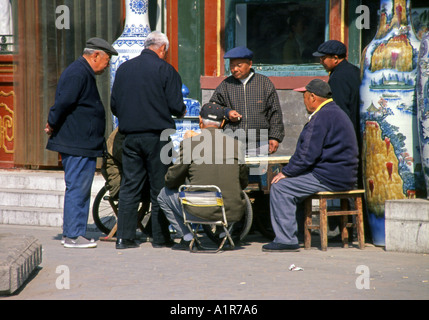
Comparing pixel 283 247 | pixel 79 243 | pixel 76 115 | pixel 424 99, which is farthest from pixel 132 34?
pixel 424 99

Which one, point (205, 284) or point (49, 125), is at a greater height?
point (49, 125)

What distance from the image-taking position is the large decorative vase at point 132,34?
9047mm

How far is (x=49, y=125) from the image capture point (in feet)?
22.5

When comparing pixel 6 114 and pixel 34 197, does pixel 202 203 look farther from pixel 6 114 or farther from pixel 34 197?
pixel 6 114

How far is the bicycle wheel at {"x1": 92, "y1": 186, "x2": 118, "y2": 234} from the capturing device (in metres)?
7.72

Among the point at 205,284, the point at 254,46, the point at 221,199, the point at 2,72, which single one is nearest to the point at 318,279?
the point at 205,284

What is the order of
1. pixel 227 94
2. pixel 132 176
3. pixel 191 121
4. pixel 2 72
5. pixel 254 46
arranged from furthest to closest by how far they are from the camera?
pixel 2 72 → pixel 254 46 → pixel 191 121 → pixel 227 94 → pixel 132 176

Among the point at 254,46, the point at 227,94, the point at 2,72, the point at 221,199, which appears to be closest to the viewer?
the point at 221,199

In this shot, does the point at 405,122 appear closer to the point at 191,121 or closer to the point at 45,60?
the point at 191,121

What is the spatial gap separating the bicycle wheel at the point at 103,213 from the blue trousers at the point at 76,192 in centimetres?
61

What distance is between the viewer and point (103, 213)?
8.02 meters

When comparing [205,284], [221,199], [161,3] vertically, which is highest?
[161,3]

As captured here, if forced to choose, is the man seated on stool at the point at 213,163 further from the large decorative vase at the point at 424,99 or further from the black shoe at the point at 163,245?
the large decorative vase at the point at 424,99

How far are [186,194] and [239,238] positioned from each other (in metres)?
0.76
